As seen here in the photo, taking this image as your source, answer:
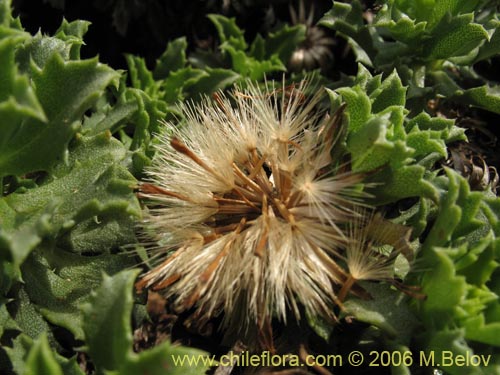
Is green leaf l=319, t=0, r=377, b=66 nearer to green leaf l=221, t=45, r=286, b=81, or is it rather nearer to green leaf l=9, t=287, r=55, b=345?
green leaf l=221, t=45, r=286, b=81

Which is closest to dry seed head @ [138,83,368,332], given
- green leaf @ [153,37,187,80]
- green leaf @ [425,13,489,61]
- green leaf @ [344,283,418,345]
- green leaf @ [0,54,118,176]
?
green leaf @ [344,283,418,345]

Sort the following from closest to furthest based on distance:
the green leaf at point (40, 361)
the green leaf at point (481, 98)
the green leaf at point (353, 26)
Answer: the green leaf at point (40, 361) < the green leaf at point (481, 98) < the green leaf at point (353, 26)

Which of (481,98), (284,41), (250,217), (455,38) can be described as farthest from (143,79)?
(481,98)

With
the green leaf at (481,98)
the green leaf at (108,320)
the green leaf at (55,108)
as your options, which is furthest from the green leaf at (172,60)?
the green leaf at (108,320)

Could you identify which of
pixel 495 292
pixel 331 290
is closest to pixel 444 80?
pixel 495 292

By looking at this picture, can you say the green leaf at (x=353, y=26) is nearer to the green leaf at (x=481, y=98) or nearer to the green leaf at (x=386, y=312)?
the green leaf at (x=481, y=98)

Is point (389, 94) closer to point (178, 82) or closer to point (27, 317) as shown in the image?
point (178, 82)
